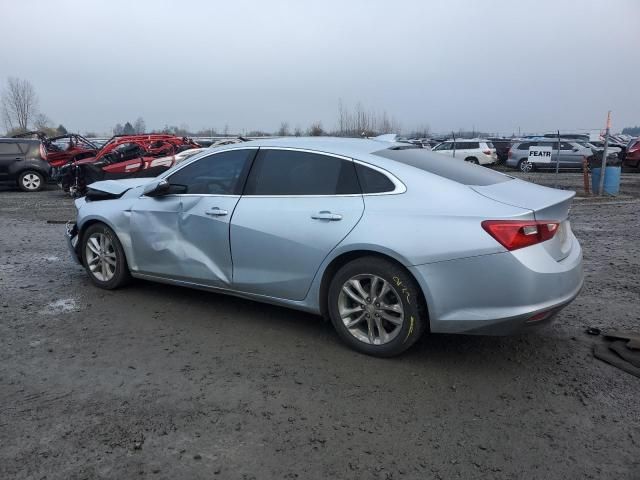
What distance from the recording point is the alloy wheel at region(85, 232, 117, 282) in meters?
5.63

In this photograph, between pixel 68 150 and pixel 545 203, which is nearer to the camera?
pixel 545 203

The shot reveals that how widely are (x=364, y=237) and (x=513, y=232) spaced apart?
38.4 inches

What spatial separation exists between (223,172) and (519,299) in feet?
8.77

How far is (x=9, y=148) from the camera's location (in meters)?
17.1

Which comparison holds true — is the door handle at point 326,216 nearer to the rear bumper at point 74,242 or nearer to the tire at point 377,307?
the tire at point 377,307

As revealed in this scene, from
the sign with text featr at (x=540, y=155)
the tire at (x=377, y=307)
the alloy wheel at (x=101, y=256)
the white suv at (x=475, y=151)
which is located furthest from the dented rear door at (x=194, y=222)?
the white suv at (x=475, y=151)

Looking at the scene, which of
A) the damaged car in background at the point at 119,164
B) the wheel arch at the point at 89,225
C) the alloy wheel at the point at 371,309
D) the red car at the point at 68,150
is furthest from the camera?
the red car at the point at 68,150

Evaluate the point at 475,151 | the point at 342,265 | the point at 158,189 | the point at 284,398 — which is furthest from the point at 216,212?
the point at 475,151

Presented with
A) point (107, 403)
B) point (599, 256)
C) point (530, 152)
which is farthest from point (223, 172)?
point (530, 152)

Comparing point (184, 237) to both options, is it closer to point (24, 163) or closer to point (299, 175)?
point (299, 175)

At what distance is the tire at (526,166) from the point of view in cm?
2548

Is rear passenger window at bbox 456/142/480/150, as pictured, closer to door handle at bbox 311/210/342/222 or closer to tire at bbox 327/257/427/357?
door handle at bbox 311/210/342/222

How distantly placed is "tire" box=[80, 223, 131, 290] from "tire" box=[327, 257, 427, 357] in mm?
2435

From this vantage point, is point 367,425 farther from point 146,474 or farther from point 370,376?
point 146,474
